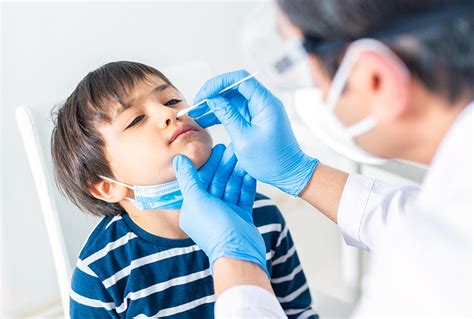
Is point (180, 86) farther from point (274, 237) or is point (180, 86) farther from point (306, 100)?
point (306, 100)

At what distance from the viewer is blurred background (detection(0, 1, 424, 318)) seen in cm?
194

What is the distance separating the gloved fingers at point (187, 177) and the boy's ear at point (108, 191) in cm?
18

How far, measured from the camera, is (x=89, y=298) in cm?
128

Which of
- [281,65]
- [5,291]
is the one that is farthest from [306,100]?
[5,291]

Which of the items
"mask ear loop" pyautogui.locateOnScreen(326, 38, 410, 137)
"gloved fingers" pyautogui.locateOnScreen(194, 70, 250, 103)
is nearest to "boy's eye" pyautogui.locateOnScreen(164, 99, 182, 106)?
"gloved fingers" pyautogui.locateOnScreen(194, 70, 250, 103)

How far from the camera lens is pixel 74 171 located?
137cm

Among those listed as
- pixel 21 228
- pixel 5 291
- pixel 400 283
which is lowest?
pixel 5 291

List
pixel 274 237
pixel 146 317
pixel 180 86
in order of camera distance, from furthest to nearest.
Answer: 1. pixel 180 86
2. pixel 274 237
3. pixel 146 317

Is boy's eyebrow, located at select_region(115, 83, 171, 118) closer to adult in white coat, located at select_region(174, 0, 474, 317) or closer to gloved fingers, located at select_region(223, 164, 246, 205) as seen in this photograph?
gloved fingers, located at select_region(223, 164, 246, 205)

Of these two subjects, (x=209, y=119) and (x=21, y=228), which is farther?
(x=21, y=228)

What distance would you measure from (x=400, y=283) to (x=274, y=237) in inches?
25.7

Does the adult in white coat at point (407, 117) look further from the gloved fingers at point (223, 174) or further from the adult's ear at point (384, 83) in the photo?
the gloved fingers at point (223, 174)

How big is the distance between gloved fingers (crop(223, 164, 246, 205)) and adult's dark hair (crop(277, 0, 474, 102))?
1.70ft

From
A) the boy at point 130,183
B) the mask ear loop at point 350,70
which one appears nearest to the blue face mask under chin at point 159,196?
the boy at point 130,183
